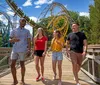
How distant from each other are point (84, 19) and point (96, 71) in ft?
276

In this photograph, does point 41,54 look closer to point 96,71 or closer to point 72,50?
point 72,50

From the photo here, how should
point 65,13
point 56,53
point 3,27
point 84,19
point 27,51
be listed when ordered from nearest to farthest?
point 27,51 < point 56,53 < point 3,27 < point 65,13 < point 84,19

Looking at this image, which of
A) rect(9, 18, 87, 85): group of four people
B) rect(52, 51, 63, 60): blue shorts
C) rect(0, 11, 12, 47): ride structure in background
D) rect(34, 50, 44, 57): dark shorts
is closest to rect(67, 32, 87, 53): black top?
rect(9, 18, 87, 85): group of four people

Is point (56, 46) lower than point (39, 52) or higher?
higher

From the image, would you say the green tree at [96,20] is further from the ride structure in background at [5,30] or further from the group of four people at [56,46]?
the group of four people at [56,46]

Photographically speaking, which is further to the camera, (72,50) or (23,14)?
(23,14)

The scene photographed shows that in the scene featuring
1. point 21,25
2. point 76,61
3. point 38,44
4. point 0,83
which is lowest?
point 0,83

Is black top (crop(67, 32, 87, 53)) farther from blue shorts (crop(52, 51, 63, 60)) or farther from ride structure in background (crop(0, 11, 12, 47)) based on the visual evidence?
ride structure in background (crop(0, 11, 12, 47))

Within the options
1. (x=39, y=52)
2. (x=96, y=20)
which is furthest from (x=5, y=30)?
(x=39, y=52)

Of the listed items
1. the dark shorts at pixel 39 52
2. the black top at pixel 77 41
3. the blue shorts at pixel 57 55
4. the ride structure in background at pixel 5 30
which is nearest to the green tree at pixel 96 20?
the ride structure in background at pixel 5 30

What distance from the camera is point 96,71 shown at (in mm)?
7547

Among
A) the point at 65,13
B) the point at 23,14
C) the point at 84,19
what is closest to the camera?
the point at 23,14

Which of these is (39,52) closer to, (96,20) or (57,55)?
(57,55)

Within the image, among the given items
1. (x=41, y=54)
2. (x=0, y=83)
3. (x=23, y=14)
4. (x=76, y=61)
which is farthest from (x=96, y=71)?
(x=23, y=14)
